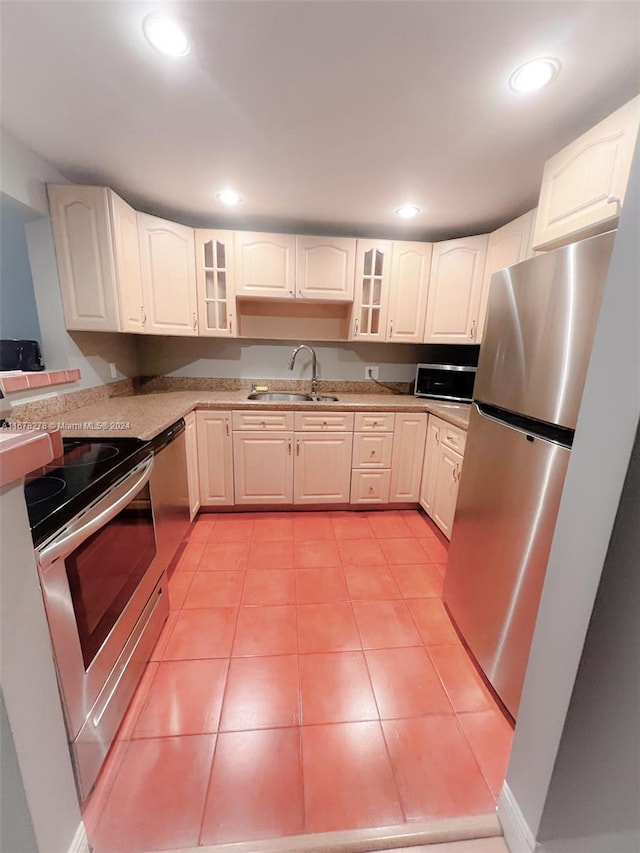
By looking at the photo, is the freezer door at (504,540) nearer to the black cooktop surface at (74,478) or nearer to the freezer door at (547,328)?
the freezer door at (547,328)

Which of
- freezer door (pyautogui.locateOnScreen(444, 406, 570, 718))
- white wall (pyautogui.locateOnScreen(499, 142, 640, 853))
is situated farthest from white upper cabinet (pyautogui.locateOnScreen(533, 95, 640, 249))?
freezer door (pyautogui.locateOnScreen(444, 406, 570, 718))

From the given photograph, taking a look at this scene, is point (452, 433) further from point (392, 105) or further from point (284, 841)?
point (284, 841)

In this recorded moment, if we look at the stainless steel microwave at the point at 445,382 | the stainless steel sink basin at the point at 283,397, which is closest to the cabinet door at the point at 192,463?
the stainless steel sink basin at the point at 283,397

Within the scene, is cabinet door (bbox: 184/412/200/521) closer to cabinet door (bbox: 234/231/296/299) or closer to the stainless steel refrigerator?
cabinet door (bbox: 234/231/296/299)

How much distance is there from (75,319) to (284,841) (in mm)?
2500

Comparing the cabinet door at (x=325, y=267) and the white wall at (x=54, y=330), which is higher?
the cabinet door at (x=325, y=267)

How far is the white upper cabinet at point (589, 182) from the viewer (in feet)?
3.57

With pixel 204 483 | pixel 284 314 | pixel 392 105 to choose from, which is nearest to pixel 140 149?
pixel 392 105

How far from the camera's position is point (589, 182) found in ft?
3.97

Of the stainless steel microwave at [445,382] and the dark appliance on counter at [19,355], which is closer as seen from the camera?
the dark appliance on counter at [19,355]

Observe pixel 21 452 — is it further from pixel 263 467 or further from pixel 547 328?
pixel 263 467

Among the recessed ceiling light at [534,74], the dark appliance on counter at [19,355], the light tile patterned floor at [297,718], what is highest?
the recessed ceiling light at [534,74]

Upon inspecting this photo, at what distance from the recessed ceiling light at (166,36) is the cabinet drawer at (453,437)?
2.06 meters

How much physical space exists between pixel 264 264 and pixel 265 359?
2.61 ft
